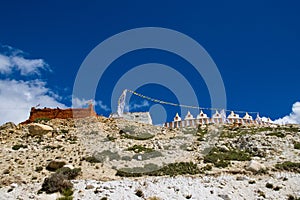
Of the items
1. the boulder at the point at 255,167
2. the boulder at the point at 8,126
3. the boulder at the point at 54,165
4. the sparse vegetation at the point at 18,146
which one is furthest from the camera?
the boulder at the point at 8,126

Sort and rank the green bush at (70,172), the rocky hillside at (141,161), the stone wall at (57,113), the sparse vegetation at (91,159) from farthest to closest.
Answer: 1. the stone wall at (57,113)
2. the sparse vegetation at (91,159)
3. the green bush at (70,172)
4. the rocky hillside at (141,161)

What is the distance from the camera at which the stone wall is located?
41.1m

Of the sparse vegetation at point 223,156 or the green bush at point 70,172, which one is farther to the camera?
the sparse vegetation at point 223,156

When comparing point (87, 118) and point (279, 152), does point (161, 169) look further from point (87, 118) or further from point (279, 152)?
point (87, 118)

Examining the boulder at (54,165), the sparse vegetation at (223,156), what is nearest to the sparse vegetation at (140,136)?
the sparse vegetation at (223,156)

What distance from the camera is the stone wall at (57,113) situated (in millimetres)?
41094

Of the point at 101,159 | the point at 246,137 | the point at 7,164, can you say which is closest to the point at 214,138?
the point at 246,137

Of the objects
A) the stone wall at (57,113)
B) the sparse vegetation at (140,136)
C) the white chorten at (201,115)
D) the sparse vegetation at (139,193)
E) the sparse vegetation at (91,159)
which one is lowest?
the sparse vegetation at (139,193)

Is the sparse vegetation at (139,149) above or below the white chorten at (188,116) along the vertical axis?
below

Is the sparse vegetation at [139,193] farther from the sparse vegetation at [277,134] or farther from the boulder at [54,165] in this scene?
the sparse vegetation at [277,134]

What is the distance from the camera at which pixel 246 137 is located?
32.4 m

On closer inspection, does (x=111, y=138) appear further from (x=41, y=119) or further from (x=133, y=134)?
(x=41, y=119)

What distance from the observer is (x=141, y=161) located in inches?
981

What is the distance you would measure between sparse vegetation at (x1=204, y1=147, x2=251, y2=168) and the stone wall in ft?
63.3
